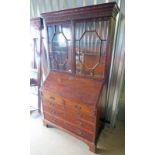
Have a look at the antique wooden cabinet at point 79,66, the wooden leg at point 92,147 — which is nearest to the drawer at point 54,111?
the antique wooden cabinet at point 79,66

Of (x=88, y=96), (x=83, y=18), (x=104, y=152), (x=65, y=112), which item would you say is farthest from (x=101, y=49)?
(x=104, y=152)

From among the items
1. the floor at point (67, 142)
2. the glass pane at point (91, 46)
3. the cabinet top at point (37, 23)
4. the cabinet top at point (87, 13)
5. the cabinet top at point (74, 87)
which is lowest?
the floor at point (67, 142)

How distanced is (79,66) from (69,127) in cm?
90

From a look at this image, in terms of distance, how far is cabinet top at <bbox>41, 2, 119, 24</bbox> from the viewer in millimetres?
1452

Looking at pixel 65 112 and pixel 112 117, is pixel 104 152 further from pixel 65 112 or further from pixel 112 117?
pixel 65 112

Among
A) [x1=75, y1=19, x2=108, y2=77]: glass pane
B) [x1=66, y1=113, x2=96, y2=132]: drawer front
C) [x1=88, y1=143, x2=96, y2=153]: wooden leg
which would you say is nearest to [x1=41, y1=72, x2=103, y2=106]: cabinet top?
[x1=75, y1=19, x2=108, y2=77]: glass pane

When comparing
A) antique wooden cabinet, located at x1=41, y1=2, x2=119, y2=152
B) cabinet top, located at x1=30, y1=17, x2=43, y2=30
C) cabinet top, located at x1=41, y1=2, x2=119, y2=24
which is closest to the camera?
cabinet top, located at x1=41, y1=2, x2=119, y2=24

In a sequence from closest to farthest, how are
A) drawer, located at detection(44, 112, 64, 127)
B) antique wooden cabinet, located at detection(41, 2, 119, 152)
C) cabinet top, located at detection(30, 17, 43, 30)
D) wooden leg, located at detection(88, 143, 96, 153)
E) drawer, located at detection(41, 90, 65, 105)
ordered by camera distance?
antique wooden cabinet, located at detection(41, 2, 119, 152)
wooden leg, located at detection(88, 143, 96, 153)
drawer, located at detection(41, 90, 65, 105)
drawer, located at detection(44, 112, 64, 127)
cabinet top, located at detection(30, 17, 43, 30)

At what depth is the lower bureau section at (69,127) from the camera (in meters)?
1.75

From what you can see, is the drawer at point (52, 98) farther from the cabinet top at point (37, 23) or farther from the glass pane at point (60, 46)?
the cabinet top at point (37, 23)

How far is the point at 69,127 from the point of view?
1938mm

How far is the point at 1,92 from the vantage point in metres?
0.45

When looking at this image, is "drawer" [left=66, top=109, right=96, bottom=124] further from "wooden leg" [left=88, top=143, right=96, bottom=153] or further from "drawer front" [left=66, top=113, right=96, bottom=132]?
"wooden leg" [left=88, top=143, right=96, bottom=153]
